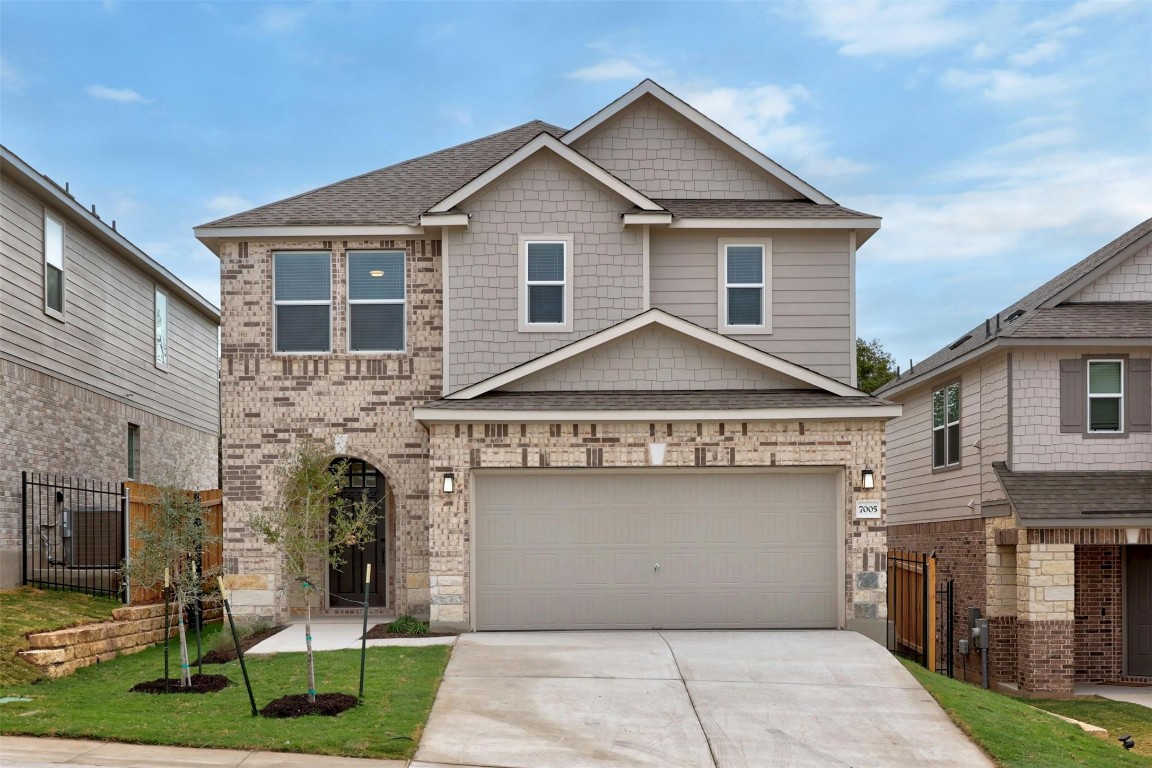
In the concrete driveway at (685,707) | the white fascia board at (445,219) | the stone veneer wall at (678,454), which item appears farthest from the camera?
the white fascia board at (445,219)

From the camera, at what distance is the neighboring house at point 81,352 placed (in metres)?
16.9

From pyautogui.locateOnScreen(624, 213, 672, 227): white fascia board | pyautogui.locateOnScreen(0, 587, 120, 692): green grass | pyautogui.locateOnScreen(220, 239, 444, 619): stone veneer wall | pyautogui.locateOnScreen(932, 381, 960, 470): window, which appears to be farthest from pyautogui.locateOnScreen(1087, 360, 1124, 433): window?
pyautogui.locateOnScreen(0, 587, 120, 692): green grass

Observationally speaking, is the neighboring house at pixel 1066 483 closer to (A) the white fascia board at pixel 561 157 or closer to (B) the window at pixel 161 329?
(A) the white fascia board at pixel 561 157

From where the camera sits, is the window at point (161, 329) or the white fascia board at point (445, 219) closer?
the white fascia board at point (445, 219)

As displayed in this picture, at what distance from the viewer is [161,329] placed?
25.2 metres

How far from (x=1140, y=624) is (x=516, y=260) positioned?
1136 cm

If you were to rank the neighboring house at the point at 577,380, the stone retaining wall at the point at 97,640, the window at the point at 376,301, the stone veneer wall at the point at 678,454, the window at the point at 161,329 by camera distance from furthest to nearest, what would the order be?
1. the window at the point at 161,329
2. the window at the point at 376,301
3. the neighboring house at the point at 577,380
4. the stone veneer wall at the point at 678,454
5. the stone retaining wall at the point at 97,640

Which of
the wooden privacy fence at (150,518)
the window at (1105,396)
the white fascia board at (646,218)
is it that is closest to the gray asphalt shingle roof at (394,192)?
the white fascia board at (646,218)

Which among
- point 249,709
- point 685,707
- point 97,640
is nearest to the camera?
point 249,709

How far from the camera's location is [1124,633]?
716 inches

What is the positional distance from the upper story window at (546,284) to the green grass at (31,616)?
731 cm

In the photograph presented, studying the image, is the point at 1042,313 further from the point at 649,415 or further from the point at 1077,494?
the point at 649,415

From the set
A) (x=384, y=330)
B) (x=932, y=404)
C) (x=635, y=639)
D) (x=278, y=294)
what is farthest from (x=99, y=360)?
(x=932, y=404)

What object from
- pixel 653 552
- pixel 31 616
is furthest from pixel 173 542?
pixel 653 552
